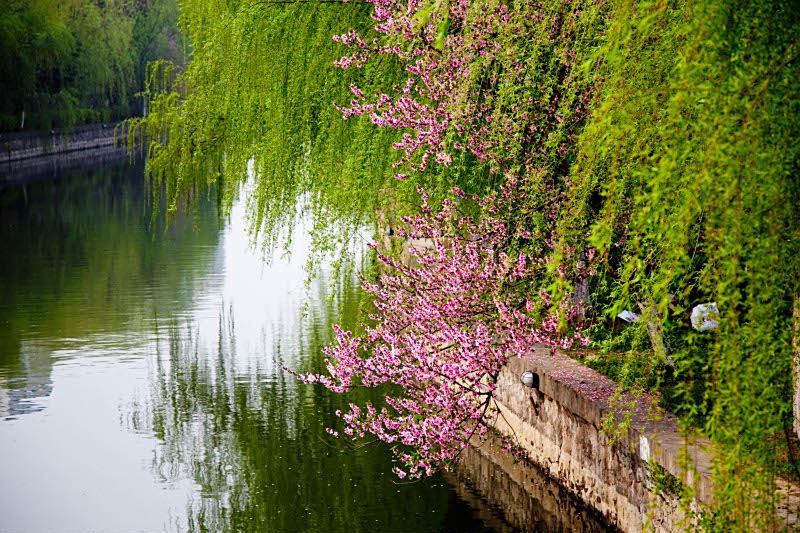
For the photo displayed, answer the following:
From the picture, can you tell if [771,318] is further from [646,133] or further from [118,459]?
[118,459]

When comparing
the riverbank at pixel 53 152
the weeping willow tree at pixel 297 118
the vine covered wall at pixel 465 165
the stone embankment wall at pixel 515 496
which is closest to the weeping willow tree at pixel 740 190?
the vine covered wall at pixel 465 165

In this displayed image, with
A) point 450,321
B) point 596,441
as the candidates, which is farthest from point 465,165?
A: point 596,441

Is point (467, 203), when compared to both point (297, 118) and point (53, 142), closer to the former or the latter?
point (297, 118)

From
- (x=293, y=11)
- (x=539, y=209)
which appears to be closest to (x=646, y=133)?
(x=539, y=209)

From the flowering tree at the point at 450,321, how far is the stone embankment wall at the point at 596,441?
278 mm

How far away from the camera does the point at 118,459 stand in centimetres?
1062

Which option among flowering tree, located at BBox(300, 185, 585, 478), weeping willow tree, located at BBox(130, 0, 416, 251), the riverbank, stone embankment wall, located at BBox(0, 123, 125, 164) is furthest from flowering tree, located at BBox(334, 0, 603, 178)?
stone embankment wall, located at BBox(0, 123, 125, 164)

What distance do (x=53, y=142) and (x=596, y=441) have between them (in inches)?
1717

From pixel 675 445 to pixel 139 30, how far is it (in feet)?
177

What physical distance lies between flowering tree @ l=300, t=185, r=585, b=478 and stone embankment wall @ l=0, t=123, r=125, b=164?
1296 inches

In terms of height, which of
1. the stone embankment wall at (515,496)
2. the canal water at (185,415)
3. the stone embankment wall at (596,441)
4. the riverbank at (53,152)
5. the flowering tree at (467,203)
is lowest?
the riverbank at (53,152)

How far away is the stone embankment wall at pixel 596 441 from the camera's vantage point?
6.69 meters

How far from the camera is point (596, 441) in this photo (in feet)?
26.2

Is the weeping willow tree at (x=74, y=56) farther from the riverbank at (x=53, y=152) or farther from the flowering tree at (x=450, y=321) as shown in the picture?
the flowering tree at (x=450, y=321)
